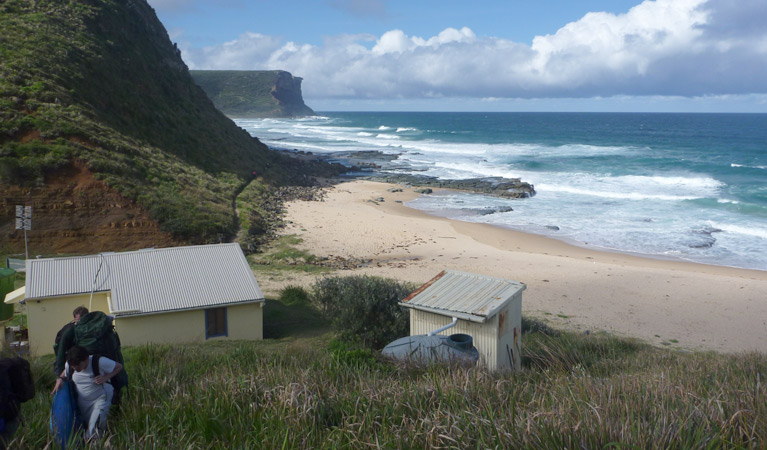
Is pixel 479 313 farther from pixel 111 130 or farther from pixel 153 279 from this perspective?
pixel 111 130

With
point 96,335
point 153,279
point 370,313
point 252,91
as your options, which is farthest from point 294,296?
point 252,91

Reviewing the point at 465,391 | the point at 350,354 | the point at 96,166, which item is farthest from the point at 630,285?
the point at 96,166

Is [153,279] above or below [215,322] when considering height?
above

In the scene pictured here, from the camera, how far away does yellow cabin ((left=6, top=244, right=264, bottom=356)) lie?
→ 1219cm

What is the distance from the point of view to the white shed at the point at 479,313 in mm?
10062

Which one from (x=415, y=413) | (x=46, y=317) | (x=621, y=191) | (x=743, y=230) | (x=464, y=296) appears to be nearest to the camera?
(x=415, y=413)

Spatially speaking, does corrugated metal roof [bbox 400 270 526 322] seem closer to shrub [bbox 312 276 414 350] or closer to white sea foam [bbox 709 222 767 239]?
shrub [bbox 312 276 414 350]

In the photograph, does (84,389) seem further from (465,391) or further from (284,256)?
(284,256)

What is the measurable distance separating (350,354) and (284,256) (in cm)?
1590

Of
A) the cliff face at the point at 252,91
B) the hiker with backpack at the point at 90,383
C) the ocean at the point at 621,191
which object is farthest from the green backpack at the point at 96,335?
the cliff face at the point at 252,91

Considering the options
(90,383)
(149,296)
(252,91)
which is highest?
(252,91)

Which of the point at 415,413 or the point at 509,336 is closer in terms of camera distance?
the point at 415,413

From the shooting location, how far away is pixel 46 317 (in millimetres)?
12250

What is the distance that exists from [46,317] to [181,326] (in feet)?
8.89
